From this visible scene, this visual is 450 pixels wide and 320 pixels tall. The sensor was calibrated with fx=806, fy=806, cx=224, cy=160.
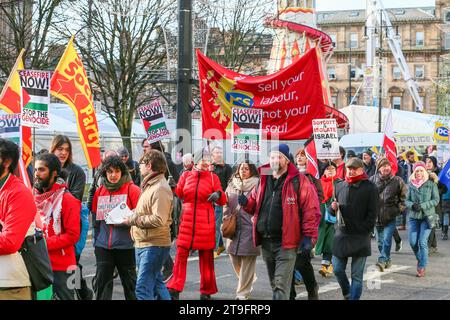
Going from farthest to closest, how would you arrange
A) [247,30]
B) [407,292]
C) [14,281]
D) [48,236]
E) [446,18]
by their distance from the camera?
1. [446,18]
2. [247,30]
3. [407,292]
4. [48,236]
5. [14,281]

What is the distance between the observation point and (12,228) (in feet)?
16.8

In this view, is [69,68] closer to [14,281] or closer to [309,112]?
[309,112]

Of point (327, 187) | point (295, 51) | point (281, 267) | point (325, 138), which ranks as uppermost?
point (295, 51)

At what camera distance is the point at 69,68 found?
35.1 feet

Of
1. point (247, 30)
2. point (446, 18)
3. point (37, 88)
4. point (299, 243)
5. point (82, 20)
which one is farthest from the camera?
point (446, 18)

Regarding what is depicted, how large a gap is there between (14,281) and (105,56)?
2071 centimetres

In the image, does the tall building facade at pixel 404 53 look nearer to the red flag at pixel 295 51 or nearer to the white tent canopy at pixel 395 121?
the white tent canopy at pixel 395 121

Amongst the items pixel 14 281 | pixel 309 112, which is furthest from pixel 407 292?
pixel 14 281

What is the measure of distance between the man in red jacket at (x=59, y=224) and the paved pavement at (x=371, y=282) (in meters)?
A: 2.24

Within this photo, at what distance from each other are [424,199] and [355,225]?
3951 mm

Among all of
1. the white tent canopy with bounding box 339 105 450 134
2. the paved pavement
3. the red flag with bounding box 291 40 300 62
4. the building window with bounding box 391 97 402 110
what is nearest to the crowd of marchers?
the paved pavement

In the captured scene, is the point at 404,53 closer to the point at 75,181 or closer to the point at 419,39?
the point at 419,39

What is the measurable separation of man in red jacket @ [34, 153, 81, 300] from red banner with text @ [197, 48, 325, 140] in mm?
3529

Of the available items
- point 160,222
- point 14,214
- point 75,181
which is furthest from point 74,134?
point 14,214
